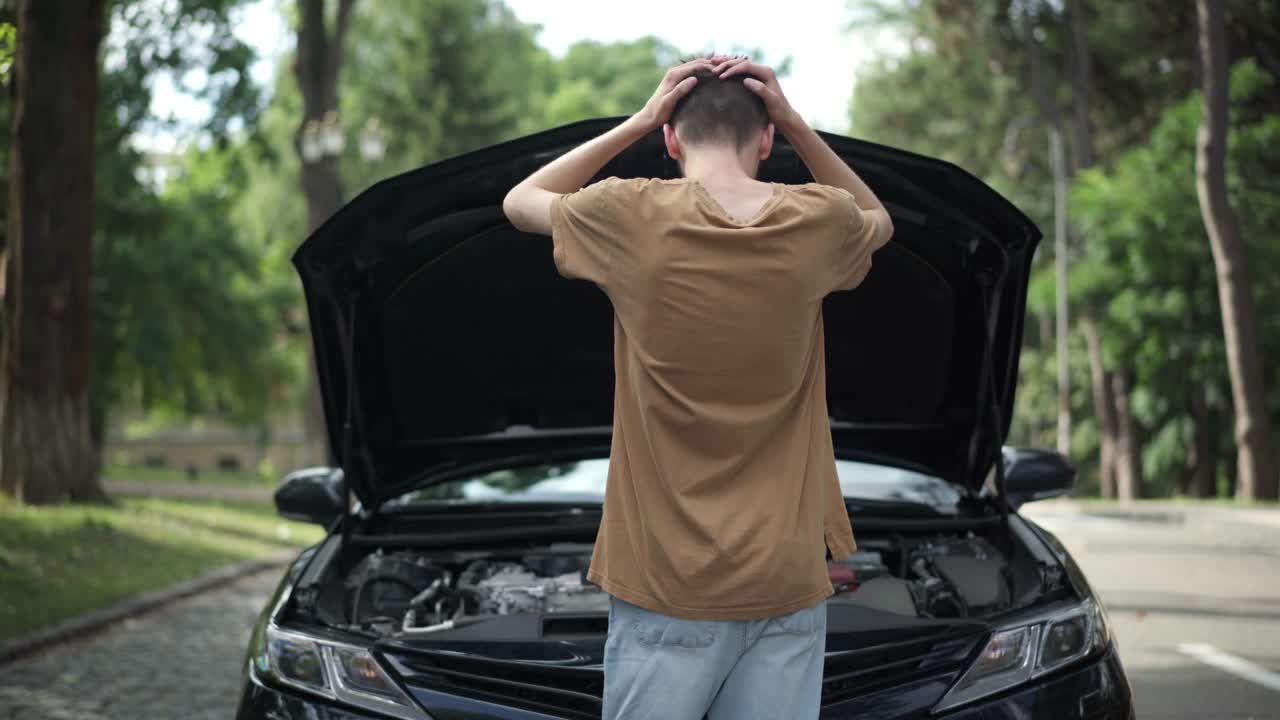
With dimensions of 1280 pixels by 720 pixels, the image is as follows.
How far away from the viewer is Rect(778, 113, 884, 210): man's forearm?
255 cm

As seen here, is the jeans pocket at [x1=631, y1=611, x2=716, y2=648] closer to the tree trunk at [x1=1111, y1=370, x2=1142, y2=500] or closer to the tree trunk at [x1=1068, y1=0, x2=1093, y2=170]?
the tree trunk at [x1=1068, y1=0, x2=1093, y2=170]

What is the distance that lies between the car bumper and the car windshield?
4.11ft

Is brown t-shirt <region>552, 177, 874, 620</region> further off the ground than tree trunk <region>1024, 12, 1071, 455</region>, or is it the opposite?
tree trunk <region>1024, 12, 1071, 455</region>

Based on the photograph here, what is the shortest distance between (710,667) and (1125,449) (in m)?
31.9

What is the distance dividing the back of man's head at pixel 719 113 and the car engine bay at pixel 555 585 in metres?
1.52

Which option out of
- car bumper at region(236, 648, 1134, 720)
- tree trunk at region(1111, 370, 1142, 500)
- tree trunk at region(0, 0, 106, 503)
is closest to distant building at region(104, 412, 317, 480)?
tree trunk at region(1111, 370, 1142, 500)

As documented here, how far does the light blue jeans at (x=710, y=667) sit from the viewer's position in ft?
7.32

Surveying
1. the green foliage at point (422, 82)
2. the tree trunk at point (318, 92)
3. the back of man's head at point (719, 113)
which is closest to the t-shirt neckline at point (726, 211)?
the back of man's head at point (719, 113)

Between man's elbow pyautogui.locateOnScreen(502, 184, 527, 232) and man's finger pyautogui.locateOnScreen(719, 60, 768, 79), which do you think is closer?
man's finger pyautogui.locateOnScreen(719, 60, 768, 79)

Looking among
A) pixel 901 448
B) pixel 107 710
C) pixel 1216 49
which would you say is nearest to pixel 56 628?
pixel 107 710

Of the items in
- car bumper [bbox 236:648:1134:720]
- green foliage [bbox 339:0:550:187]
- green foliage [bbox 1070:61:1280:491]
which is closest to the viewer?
car bumper [bbox 236:648:1134:720]

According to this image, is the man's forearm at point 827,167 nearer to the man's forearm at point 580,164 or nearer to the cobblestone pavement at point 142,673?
the man's forearm at point 580,164

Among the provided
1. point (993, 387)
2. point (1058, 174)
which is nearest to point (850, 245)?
point (993, 387)

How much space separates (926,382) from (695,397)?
1.90 meters
